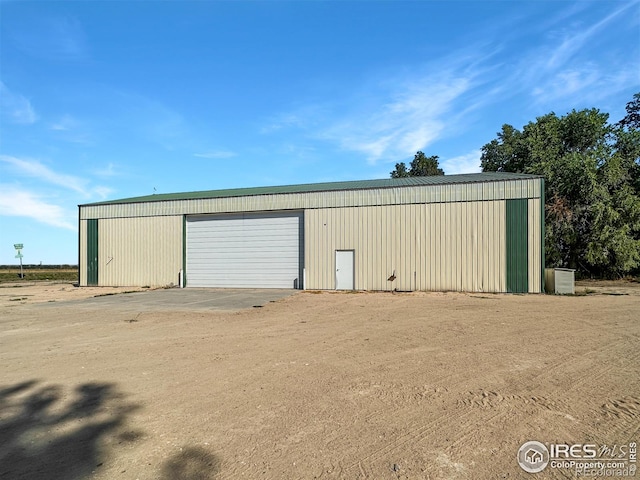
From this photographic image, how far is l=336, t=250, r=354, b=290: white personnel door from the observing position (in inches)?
843

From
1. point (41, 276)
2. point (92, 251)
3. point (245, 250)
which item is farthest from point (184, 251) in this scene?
point (41, 276)

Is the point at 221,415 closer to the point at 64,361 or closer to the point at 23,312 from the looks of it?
the point at 64,361

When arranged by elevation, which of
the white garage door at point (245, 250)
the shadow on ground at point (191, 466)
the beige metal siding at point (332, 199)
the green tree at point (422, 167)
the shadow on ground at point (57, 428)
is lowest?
the shadow on ground at point (57, 428)

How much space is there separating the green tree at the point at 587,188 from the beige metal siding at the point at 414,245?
11.6 m

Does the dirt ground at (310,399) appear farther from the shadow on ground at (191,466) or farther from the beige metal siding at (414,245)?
the beige metal siding at (414,245)

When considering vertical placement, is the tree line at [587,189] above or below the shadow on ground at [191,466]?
above

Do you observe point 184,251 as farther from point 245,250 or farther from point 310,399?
point 310,399

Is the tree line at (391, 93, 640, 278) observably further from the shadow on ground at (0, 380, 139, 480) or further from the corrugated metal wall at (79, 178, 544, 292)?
the shadow on ground at (0, 380, 139, 480)

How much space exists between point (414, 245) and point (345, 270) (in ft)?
12.5

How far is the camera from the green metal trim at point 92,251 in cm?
2708

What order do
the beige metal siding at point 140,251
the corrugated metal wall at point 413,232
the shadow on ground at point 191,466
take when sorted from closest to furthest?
1. the shadow on ground at point 191,466
2. the corrugated metal wall at point 413,232
3. the beige metal siding at point 140,251

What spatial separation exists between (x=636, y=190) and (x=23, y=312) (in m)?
36.9

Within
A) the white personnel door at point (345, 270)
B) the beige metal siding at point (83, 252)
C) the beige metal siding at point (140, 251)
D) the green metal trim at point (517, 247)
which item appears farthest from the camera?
the beige metal siding at point (83, 252)

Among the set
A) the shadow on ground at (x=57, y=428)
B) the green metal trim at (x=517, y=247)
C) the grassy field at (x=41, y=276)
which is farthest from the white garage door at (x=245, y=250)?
the shadow on ground at (x=57, y=428)
